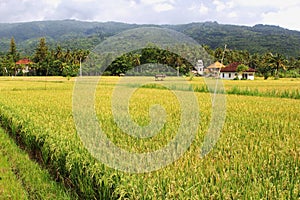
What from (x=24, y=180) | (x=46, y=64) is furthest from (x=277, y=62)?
(x=24, y=180)

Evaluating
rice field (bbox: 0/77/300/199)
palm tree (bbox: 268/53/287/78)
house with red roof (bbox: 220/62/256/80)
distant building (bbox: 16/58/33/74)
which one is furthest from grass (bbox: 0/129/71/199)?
distant building (bbox: 16/58/33/74)

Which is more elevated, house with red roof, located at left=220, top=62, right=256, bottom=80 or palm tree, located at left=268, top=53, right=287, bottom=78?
palm tree, located at left=268, top=53, right=287, bottom=78

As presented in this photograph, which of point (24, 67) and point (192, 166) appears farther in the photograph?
point (24, 67)

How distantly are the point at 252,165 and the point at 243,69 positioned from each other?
40262 mm

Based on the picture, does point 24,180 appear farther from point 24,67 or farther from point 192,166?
point 24,67

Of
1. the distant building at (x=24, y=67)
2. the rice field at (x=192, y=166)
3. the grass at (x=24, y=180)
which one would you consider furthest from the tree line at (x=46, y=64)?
the rice field at (x=192, y=166)

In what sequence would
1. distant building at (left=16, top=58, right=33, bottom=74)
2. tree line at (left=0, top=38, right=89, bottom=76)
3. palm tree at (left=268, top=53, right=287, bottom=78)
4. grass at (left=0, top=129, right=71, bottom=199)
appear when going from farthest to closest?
distant building at (left=16, top=58, right=33, bottom=74), tree line at (left=0, top=38, right=89, bottom=76), palm tree at (left=268, top=53, right=287, bottom=78), grass at (left=0, top=129, right=71, bottom=199)

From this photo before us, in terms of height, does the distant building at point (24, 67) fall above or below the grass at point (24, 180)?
above

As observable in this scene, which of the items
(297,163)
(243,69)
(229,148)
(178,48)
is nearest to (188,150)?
(229,148)

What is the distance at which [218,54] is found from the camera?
4472 centimetres

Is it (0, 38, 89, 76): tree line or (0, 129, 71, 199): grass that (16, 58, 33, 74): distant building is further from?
(0, 129, 71, 199): grass

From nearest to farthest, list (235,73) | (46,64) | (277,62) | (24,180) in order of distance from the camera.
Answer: (24,180), (235,73), (277,62), (46,64)

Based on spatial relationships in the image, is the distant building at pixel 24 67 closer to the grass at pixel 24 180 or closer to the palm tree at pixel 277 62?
the palm tree at pixel 277 62

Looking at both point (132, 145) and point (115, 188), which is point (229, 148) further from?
point (115, 188)
